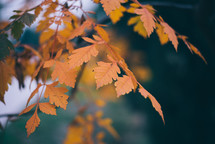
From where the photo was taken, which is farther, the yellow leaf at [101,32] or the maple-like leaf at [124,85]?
the yellow leaf at [101,32]

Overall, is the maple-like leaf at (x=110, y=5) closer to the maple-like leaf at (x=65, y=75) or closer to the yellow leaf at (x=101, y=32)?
the yellow leaf at (x=101, y=32)

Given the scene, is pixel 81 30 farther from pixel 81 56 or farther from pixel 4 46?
pixel 4 46

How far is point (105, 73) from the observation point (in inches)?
17.5

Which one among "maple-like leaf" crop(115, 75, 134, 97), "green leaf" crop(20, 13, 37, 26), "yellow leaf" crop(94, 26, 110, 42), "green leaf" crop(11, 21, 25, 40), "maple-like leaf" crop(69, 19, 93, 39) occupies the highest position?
"green leaf" crop(20, 13, 37, 26)

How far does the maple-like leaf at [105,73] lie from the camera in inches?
17.1

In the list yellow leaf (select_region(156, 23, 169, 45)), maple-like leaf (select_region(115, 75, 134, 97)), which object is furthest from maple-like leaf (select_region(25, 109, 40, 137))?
yellow leaf (select_region(156, 23, 169, 45))

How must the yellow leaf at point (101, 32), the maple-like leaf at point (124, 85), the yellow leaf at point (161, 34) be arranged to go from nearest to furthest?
the maple-like leaf at point (124, 85), the yellow leaf at point (101, 32), the yellow leaf at point (161, 34)

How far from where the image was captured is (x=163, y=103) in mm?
Answer: 2844

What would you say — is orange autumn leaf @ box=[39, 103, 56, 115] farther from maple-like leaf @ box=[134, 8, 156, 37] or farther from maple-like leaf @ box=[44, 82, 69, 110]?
maple-like leaf @ box=[134, 8, 156, 37]

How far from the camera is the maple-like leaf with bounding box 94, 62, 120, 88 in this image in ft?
1.43

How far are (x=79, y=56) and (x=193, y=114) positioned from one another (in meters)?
2.51

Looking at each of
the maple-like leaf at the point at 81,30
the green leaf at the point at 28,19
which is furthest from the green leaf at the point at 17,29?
the maple-like leaf at the point at 81,30

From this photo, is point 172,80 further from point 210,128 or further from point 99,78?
point 99,78

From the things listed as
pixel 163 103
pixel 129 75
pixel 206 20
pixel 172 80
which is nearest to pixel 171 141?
pixel 163 103
